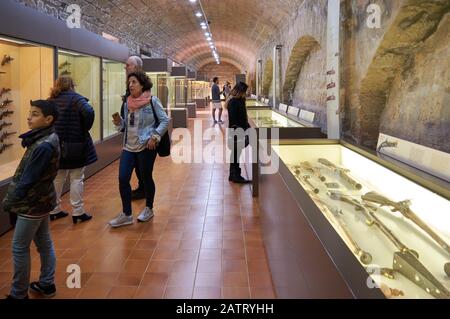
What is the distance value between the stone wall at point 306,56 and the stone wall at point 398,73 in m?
2.00

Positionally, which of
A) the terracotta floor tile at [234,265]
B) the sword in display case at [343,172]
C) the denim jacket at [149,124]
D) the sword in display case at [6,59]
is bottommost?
the terracotta floor tile at [234,265]

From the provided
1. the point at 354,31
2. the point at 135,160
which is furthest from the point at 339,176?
the point at 354,31

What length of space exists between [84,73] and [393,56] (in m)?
5.31

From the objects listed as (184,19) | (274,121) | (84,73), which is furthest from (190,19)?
(274,121)

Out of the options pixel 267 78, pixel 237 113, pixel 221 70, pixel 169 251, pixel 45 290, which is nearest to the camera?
pixel 45 290

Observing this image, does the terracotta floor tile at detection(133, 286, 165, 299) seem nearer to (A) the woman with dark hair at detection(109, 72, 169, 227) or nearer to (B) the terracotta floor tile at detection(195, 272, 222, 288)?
(B) the terracotta floor tile at detection(195, 272, 222, 288)

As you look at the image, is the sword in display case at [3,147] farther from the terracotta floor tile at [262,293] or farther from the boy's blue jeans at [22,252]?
the terracotta floor tile at [262,293]

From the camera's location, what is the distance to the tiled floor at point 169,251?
11.5 ft

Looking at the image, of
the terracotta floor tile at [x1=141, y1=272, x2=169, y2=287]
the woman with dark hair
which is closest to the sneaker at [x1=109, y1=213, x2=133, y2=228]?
the woman with dark hair

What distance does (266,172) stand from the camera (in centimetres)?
446

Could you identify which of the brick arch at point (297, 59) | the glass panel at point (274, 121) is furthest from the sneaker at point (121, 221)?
the brick arch at point (297, 59)

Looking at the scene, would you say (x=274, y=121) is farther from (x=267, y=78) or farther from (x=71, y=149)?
(x=267, y=78)

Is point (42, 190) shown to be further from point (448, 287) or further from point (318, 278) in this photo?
point (448, 287)

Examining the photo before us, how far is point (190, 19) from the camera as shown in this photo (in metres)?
18.5
